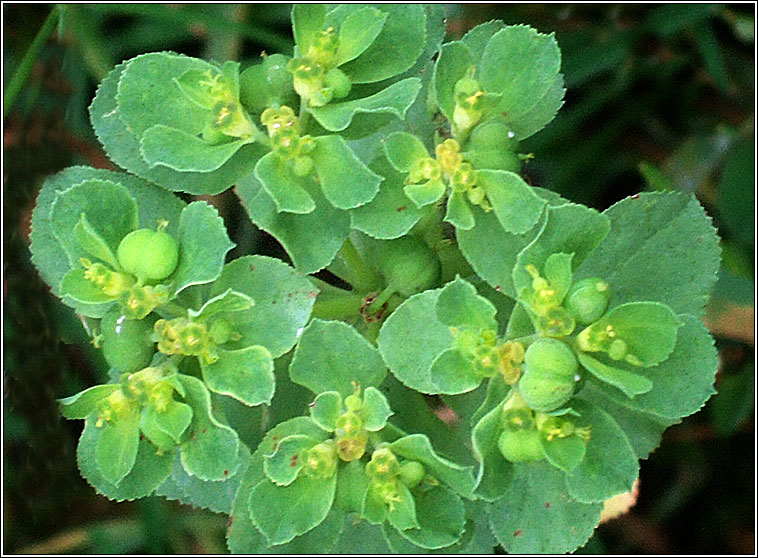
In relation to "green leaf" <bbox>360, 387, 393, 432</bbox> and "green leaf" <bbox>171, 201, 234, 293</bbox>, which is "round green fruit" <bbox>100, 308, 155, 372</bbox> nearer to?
"green leaf" <bbox>171, 201, 234, 293</bbox>

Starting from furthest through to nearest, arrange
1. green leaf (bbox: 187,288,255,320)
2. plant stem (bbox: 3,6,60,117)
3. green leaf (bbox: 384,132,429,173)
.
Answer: plant stem (bbox: 3,6,60,117) → green leaf (bbox: 384,132,429,173) → green leaf (bbox: 187,288,255,320)

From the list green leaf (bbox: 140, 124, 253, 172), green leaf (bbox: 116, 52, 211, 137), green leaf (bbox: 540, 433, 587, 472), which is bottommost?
green leaf (bbox: 540, 433, 587, 472)

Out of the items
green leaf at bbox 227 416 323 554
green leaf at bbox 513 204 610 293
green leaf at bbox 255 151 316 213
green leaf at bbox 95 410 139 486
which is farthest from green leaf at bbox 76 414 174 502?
green leaf at bbox 513 204 610 293

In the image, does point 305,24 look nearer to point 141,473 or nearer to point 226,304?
point 226,304

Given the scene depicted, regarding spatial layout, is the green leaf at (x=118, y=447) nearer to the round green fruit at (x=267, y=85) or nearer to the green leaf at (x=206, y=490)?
the green leaf at (x=206, y=490)

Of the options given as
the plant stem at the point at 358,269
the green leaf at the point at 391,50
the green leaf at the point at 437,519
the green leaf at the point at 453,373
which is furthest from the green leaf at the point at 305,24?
the green leaf at the point at 437,519

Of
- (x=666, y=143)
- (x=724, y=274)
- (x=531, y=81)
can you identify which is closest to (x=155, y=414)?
(x=531, y=81)

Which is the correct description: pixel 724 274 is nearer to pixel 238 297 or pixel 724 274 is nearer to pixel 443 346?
pixel 443 346
